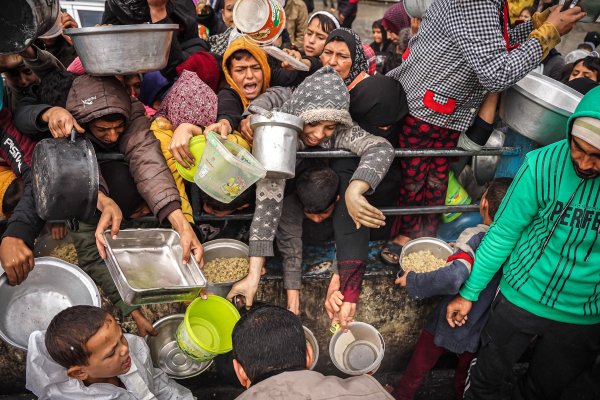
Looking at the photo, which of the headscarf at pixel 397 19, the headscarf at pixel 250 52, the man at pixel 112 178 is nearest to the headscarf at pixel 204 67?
the headscarf at pixel 250 52

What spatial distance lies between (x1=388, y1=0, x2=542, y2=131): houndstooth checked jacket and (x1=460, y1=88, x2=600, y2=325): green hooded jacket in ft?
1.80

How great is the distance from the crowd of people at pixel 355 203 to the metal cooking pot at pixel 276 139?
195 mm

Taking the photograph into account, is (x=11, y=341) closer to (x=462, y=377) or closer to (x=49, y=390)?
(x=49, y=390)

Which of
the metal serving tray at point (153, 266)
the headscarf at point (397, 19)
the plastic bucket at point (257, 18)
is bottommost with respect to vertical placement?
the metal serving tray at point (153, 266)

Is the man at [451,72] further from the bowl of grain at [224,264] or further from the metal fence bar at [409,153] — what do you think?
the bowl of grain at [224,264]

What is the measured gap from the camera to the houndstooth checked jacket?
2246mm

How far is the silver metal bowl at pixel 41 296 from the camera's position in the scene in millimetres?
2395

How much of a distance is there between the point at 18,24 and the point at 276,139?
4.44 ft

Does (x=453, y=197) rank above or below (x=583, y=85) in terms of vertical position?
below

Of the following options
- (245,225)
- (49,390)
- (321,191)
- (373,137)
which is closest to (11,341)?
(49,390)

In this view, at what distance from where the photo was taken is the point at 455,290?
7.66 ft

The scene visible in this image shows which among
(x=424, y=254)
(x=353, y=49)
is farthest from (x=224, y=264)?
(x=353, y=49)

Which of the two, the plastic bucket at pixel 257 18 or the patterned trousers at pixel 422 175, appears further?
the plastic bucket at pixel 257 18

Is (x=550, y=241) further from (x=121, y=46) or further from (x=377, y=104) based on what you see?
(x=121, y=46)
